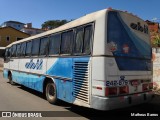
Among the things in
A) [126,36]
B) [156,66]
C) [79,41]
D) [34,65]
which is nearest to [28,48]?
[34,65]

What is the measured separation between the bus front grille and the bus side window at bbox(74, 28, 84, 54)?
1.35ft

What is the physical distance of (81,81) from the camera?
7059 mm

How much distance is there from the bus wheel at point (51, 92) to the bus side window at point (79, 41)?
2122 millimetres

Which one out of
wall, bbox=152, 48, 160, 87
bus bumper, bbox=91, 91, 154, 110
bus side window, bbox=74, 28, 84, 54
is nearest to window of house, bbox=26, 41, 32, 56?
bus side window, bbox=74, 28, 84, 54

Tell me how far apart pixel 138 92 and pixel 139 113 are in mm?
1113

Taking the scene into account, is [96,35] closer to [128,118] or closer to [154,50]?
[128,118]

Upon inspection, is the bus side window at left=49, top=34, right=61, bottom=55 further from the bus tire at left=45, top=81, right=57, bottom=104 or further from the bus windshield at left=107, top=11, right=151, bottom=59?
the bus windshield at left=107, top=11, right=151, bottom=59

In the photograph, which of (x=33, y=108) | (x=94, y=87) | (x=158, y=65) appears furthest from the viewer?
(x=158, y=65)

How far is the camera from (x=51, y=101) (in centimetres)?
938


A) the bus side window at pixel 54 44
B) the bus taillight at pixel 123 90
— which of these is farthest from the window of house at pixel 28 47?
the bus taillight at pixel 123 90

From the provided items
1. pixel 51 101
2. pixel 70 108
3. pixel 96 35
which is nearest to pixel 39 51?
pixel 51 101

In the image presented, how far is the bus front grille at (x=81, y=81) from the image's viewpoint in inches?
268

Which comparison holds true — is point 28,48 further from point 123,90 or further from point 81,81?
point 123,90

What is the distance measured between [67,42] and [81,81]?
172 centimetres
